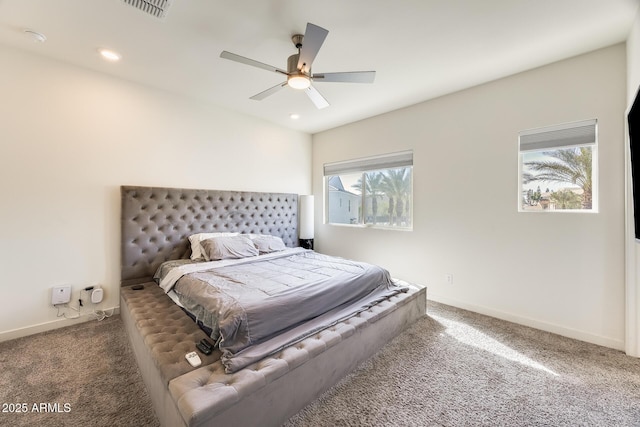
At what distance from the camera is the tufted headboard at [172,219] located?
2980 millimetres

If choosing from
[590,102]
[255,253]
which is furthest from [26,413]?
[590,102]

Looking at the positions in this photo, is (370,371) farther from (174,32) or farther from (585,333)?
(174,32)

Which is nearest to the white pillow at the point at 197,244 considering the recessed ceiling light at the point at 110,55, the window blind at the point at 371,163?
the recessed ceiling light at the point at 110,55

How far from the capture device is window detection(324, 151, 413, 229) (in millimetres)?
3906

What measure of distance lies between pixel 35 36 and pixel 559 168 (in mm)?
4993

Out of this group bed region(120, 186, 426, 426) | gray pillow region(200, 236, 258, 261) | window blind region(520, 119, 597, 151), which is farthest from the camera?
gray pillow region(200, 236, 258, 261)

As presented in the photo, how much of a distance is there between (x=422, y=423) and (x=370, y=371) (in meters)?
0.52

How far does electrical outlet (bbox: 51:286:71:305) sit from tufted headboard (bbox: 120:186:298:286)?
1.48ft

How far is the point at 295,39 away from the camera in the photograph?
2217 mm

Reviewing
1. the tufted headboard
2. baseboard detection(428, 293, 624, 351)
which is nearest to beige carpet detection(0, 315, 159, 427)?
the tufted headboard

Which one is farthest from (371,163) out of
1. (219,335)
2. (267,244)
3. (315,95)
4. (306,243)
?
(219,335)

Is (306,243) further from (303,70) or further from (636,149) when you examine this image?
(636,149)

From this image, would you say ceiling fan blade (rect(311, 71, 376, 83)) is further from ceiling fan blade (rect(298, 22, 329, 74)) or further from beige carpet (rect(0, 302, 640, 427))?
beige carpet (rect(0, 302, 640, 427))

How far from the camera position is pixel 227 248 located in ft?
10.6
